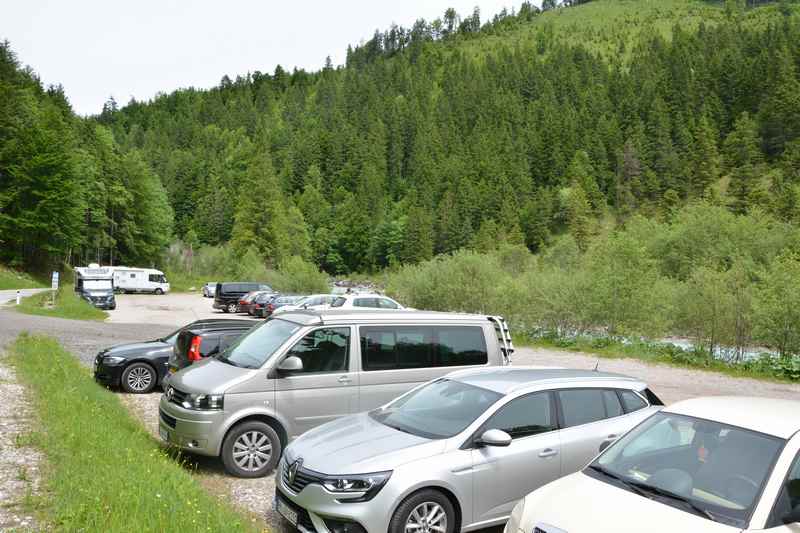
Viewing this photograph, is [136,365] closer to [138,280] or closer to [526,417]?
[526,417]

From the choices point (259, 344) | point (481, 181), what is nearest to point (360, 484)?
point (259, 344)

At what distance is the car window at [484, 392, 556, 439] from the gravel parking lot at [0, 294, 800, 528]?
2.47 meters

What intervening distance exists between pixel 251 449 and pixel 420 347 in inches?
101

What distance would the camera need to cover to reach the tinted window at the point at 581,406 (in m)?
5.96

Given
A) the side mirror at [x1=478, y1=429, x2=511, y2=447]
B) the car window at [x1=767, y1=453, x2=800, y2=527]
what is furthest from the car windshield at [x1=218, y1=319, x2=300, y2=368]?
the car window at [x1=767, y1=453, x2=800, y2=527]

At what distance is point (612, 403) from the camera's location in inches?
246

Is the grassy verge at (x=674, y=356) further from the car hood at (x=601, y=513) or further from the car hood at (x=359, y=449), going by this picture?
the car hood at (x=601, y=513)

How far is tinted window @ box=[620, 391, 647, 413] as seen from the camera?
→ 20.8ft

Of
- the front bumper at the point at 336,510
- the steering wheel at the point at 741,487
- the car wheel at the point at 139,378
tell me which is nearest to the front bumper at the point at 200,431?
the front bumper at the point at 336,510

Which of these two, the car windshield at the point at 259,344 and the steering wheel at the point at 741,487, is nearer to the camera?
the steering wheel at the point at 741,487

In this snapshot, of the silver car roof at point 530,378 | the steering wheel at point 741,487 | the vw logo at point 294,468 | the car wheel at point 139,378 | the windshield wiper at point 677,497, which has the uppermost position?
the silver car roof at point 530,378

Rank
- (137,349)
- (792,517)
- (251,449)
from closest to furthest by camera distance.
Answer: (792,517) < (251,449) < (137,349)

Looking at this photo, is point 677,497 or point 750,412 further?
point 750,412

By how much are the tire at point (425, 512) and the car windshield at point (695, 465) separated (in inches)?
52.3
